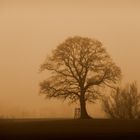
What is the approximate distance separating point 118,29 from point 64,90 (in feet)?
1.44

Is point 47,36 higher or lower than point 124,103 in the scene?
higher

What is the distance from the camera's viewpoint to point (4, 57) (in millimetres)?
2053

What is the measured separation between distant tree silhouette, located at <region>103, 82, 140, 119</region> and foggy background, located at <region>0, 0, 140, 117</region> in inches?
1.8

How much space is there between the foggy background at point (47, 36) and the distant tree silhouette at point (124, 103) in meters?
0.05

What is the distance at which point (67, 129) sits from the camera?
1.90m

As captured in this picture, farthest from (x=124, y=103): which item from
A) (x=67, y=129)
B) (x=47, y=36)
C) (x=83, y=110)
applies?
(x=47, y=36)

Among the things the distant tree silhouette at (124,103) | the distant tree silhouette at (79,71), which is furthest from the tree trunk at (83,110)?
the distant tree silhouette at (124,103)

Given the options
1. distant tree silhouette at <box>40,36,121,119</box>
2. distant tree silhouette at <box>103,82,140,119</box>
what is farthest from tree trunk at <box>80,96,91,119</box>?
distant tree silhouette at <box>103,82,140,119</box>

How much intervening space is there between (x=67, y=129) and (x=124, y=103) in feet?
1.13

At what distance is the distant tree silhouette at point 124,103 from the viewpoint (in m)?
2.01

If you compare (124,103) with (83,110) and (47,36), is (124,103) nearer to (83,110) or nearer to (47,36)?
(83,110)

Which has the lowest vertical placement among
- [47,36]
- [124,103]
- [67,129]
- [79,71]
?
[67,129]

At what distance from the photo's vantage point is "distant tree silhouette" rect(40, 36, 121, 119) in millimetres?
2023

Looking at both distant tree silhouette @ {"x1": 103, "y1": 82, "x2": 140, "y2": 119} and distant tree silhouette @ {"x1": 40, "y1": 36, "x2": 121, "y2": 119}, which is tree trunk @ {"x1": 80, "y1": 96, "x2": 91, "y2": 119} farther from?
distant tree silhouette @ {"x1": 103, "y1": 82, "x2": 140, "y2": 119}
